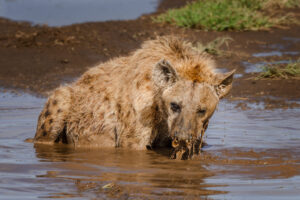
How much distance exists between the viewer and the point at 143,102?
5395 millimetres

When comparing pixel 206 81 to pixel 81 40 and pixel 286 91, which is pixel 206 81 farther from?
pixel 81 40

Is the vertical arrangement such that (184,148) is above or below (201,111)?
below

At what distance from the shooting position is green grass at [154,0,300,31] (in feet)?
42.2

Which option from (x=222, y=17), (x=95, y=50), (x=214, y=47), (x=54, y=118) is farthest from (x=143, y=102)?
(x=222, y=17)

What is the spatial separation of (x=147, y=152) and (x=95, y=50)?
19.9 feet

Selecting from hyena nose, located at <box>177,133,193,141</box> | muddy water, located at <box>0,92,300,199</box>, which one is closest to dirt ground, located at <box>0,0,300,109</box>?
muddy water, located at <box>0,92,300,199</box>

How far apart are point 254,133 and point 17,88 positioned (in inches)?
168

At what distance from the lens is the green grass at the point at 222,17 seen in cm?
1288

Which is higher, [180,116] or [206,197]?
[180,116]

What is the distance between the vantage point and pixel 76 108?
19.8 feet

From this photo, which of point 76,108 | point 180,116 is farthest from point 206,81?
point 76,108

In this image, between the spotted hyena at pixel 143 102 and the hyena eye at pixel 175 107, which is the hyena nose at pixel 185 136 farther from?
the hyena eye at pixel 175 107

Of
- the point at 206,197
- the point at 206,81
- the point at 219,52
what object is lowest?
the point at 206,197

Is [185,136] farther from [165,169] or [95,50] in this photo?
[95,50]
